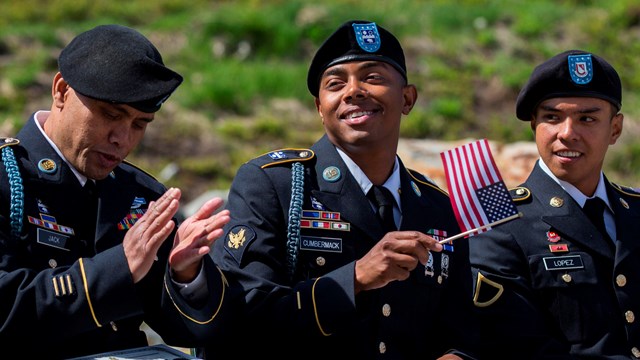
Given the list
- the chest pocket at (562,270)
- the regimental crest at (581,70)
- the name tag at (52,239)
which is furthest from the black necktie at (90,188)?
the regimental crest at (581,70)

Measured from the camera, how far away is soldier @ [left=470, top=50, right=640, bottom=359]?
516 cm

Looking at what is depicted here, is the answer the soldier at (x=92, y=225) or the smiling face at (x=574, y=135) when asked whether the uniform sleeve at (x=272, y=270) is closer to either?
the soldier at (x=92, y=225)

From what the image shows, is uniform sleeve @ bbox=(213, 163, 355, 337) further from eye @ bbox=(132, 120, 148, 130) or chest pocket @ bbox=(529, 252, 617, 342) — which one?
chest pocket @ bbox=(529, 252, 617, 342)

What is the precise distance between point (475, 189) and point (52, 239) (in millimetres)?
1585

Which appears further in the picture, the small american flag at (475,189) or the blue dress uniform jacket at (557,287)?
the blue dress uniform jacket at (557,287)

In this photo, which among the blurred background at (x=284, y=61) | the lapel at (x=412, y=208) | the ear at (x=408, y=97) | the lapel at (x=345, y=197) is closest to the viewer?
the lapel at (x=345, y=197)

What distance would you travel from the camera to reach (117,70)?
431 centimetres

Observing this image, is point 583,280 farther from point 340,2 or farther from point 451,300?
point 340,2

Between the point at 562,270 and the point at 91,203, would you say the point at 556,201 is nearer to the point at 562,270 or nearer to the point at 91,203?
the point at 562,270

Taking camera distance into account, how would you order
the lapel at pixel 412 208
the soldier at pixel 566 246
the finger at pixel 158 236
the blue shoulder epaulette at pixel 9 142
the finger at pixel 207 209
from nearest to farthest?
the finger at pixel 158 236
the finger at pixel 207 209
the blue shoulder epaulette at pixel 9 142
the lapel at pixel 412 208
the soldier at pixel 566 246

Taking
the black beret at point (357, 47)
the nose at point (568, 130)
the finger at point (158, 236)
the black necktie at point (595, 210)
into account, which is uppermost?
the black beret at point (357, 47)

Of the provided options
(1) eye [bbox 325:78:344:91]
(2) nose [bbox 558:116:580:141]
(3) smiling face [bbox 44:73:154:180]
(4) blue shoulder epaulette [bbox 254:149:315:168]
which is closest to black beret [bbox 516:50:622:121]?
(2) nose [bbox 558:116:580:141]

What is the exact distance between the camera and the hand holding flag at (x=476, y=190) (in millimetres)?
4637

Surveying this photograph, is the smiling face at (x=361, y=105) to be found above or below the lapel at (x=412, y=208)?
above
